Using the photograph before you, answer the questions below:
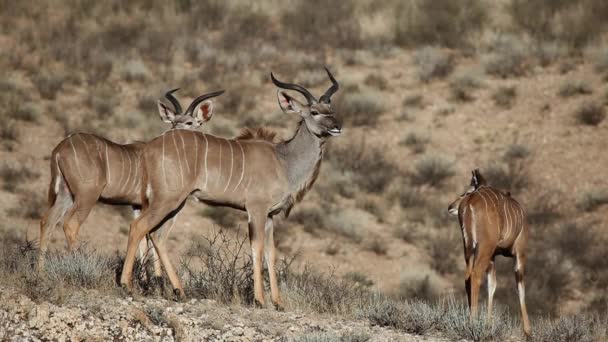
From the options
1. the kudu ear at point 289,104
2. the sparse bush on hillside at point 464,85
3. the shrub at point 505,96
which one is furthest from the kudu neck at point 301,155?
the sparse bush on hillside at point 464,85

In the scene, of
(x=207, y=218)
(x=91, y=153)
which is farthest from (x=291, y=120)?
(x=91, y=153)

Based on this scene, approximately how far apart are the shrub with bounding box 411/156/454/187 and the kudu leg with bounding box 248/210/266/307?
11739 mm

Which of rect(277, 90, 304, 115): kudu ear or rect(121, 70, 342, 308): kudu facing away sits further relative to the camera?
rect(277, 90, 304, 115): kudu ear

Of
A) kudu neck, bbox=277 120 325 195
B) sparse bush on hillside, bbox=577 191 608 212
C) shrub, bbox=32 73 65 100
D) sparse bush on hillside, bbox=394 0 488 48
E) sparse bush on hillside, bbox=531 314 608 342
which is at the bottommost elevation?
sparse bush on hillside, bbox=531 314 608 342

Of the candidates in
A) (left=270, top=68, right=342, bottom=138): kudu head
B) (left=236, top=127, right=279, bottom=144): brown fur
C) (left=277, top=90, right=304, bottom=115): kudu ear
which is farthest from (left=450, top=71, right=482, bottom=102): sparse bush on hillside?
(left=236, top=127, right=279, bottom=144): brown fur

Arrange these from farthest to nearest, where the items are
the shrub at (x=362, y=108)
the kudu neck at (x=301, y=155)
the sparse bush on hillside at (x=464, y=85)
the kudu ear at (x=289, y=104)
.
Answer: the sparse bush on hillside at (x=464, y=85), the shrub at (x=362, y=108), the kudu ear at (x=289, y=104), the kudu neck at (x=301, y=155)

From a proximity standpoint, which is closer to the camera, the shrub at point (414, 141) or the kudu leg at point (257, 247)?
the kudu leg at point (257, 247)

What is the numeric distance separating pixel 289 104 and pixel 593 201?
10.9m

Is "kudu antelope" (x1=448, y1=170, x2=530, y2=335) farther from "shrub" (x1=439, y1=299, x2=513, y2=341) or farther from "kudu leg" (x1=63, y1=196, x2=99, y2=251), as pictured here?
"kudu leg" (x1=63, y1=196, x2=99, y2=251)

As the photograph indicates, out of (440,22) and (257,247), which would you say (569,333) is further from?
(440,22)

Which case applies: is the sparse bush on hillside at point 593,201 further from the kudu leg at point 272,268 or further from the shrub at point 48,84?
the shrub at point 48,84

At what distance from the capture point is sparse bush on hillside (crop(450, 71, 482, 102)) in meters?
25.1

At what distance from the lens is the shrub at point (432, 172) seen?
22.0 metres

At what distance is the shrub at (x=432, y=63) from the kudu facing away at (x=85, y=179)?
15013 millimetres
